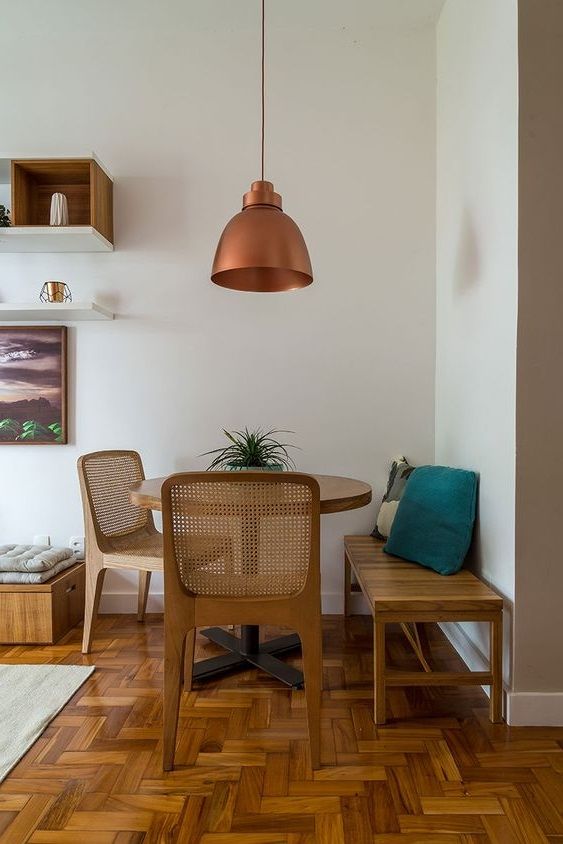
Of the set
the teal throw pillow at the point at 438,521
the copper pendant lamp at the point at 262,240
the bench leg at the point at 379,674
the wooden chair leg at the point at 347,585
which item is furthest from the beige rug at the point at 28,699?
the copper pendant lamp at the point at 262,240

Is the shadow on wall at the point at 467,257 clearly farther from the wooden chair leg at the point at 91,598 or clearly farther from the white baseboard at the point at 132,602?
the wooden chair leg at the point at 91,598

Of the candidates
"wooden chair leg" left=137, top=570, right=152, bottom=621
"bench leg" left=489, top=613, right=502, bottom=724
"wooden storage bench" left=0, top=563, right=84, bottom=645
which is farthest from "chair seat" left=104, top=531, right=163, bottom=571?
"bench leg" left=489, top=613, right=502, bottom=724

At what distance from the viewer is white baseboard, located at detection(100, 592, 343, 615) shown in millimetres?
2998

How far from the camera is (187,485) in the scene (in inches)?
61.9

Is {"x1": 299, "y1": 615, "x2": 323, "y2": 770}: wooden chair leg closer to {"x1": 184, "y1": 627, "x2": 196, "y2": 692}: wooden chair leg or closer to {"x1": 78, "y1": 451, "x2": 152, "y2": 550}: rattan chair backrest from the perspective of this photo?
{"x1": 184, "y1": 627, "x2": 196, "y2": 692}: wooden chair leg

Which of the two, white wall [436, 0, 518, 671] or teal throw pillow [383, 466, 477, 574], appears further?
teal throw pillow [383, 466, 477, 574]

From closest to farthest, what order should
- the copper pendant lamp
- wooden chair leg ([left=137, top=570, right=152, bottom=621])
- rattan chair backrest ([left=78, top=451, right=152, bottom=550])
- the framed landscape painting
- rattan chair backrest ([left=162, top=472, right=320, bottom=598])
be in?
rattan chair backrest ([left=162, top=472, right=320, bottom=598])
the copper pendant lamp
rattan chair backrest ([left=78, top=451, right=152, bottom=550])
wooden chair leg ([left=137, top=570, right=152, bottom=621])
the framed landscape painting

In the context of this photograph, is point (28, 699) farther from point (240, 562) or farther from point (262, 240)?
point (262, 240)

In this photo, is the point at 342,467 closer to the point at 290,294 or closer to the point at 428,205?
the point at 290,294

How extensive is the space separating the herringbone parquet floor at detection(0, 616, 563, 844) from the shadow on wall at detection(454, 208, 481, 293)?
1.67m

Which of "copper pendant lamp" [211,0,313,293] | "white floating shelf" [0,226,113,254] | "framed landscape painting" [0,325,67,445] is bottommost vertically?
"framed landscape painting" [0,325,67,445]

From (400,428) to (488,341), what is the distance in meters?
0.91

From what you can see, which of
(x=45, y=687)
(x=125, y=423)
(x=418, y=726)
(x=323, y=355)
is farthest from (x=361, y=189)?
(x=45, y=687)

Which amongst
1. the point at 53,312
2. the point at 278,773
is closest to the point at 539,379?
the point at 278,773
